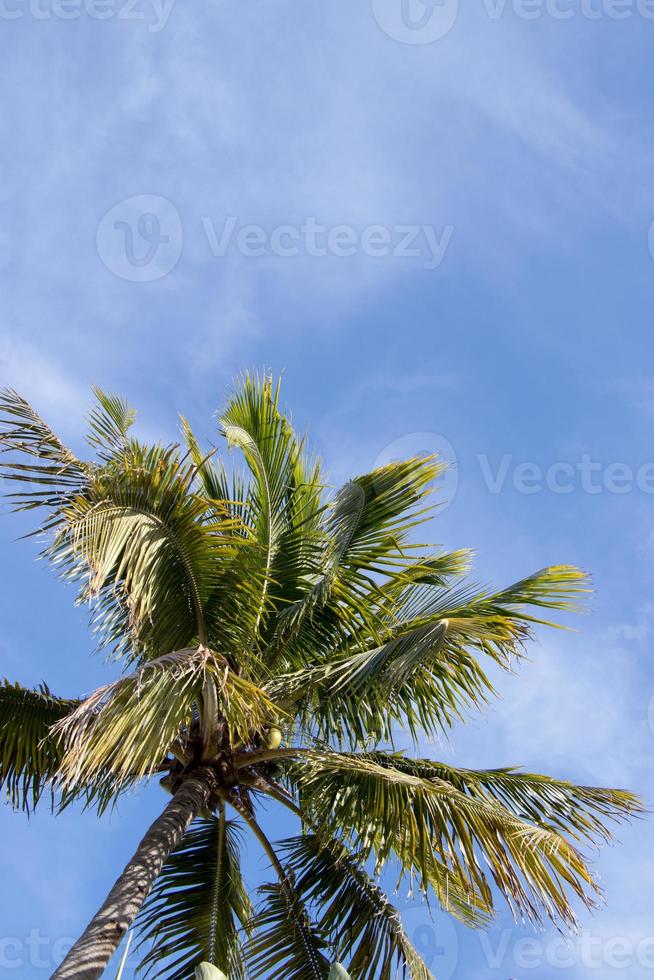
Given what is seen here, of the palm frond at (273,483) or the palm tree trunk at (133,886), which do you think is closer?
the palm tree trunk at (133,886)

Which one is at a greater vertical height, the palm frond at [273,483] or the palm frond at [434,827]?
the palm frond at [273,483]

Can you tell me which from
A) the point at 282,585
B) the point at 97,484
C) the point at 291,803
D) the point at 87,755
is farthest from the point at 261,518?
the point at 87,755

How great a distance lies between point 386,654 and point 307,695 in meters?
1.09

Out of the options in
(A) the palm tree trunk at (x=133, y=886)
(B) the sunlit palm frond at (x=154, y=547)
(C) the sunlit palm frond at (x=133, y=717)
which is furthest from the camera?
(B) the sunlit palm frond at (x=154, y=547)

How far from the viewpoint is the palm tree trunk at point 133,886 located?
6.28m

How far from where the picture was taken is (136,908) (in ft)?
22.1

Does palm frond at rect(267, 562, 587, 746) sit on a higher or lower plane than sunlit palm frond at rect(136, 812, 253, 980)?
higher

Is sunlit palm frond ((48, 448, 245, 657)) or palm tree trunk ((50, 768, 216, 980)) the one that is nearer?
palm tree trunk ((50, 768, 216, 980))

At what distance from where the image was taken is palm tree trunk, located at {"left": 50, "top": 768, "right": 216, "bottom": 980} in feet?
20.6

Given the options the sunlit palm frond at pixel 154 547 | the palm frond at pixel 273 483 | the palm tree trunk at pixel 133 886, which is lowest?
the palm tree trunk at pixel 133 886

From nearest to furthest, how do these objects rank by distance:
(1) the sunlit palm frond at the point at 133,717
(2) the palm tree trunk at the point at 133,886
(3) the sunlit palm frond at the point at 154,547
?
1. (1) the sunlit palm frond at the point at 133,717
2. (2) the palm tree trunk at the point at 133,886
3. (3) the sunlit palm frond at the point at 154,547

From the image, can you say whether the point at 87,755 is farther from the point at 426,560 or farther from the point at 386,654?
the point at 426,560

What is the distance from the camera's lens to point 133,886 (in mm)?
6816

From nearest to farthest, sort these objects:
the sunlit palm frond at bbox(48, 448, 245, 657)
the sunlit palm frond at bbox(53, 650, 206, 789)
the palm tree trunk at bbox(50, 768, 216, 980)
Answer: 1. the sunlit palm frond at bbox(53, 650, 206, 789)
2. the palm tree trunk at bbox(50, 768, 216, 980)
3. the sunlit palm frond at bbox(48, 448, 245, 657)
